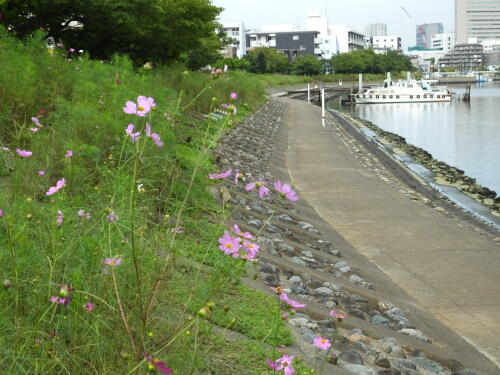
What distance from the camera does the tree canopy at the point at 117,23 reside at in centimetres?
1736

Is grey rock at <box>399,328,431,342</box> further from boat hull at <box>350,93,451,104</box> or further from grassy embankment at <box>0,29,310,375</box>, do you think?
boat hull at <box>350,93,451,104</box>

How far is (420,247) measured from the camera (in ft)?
28.2

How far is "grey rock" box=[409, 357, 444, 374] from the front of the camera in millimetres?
4629

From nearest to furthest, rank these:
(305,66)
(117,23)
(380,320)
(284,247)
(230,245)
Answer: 1. (230,245)
2. (380,320)
3. (284,247)
4. (117,23)
5. (305,66)

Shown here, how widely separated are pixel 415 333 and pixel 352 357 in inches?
51.1

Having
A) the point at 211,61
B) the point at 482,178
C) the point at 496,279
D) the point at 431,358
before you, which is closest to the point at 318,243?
the point at 496,279

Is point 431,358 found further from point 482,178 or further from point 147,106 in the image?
point 482,178

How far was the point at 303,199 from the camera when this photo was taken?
12031mm

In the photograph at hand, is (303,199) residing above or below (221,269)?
below

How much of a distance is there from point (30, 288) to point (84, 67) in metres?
8.44

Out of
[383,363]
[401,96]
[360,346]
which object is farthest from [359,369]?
[401,96]

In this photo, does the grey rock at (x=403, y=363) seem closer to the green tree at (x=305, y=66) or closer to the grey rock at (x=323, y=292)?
the grey rock at (x=323, y=292)

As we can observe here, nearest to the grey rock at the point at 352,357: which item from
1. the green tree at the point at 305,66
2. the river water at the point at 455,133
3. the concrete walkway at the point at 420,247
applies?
the concrete walkway at the point at 420,247

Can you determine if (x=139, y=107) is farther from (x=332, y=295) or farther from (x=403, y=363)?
(x=332, y=295)
